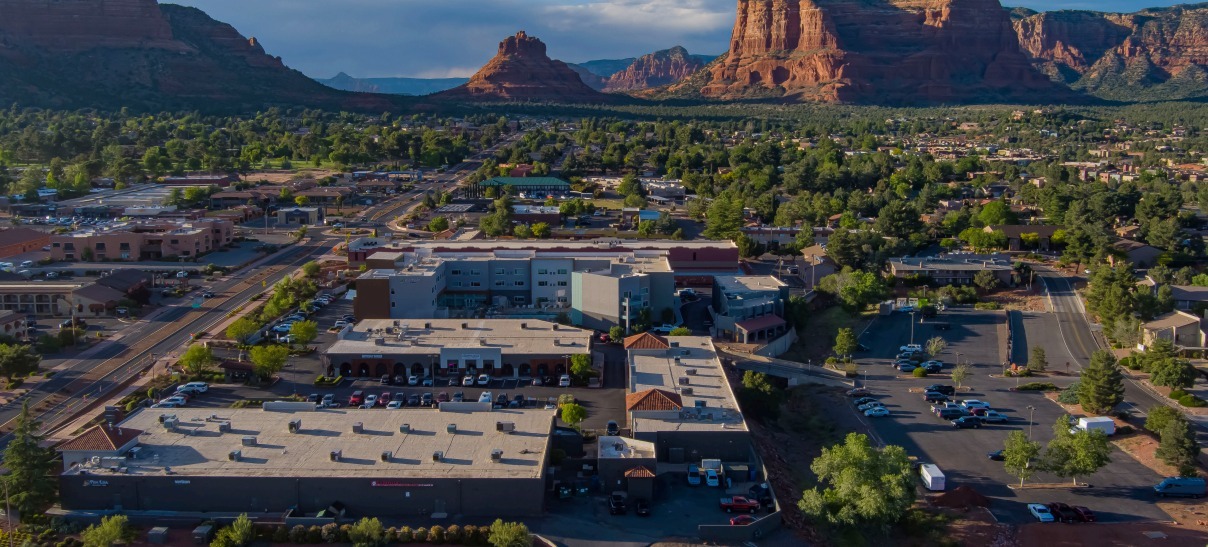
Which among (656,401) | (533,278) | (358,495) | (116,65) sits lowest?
(358,495)

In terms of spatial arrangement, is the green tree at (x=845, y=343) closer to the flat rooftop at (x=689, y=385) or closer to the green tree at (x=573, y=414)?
the flat rooftop at (x=689, y=385)

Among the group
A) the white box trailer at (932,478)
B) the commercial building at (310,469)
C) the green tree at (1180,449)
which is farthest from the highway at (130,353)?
the green tree at (1180,449)

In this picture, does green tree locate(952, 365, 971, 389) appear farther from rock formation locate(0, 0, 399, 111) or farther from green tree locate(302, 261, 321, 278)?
rock formation locate(0, 0, 399, 111)

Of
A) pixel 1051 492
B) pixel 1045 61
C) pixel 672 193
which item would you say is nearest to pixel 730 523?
pixel 1051 492

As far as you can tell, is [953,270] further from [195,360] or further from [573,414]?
[195,360]

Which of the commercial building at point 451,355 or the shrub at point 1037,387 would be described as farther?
the shrub at point 1037,387

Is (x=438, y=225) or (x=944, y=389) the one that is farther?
(x=438, y=225)

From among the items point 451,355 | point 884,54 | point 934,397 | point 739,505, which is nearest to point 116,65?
point 451,355
